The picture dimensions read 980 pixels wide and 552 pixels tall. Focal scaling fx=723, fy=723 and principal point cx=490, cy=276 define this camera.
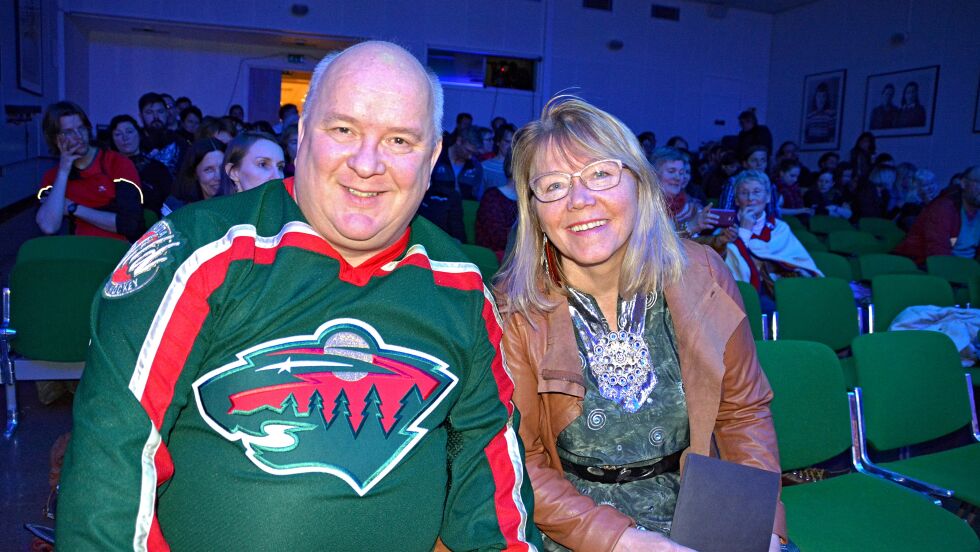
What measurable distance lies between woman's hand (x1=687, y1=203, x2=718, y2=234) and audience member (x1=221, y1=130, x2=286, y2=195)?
2.21 m

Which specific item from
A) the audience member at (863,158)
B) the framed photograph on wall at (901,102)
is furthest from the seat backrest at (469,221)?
the framed photograph on wall at (901,102)

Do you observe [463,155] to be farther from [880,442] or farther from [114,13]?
[114,13]

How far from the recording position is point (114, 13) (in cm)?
1112

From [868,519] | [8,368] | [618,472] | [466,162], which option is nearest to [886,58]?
[466,162]

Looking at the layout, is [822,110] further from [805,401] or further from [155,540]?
[155,540]

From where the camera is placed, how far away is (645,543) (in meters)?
1.51

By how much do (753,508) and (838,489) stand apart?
112 cm

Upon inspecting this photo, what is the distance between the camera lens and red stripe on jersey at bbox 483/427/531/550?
135 cm

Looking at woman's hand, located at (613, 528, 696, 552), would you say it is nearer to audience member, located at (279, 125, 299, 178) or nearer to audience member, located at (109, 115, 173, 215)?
audience member, located at (279, 125, 299, 178)

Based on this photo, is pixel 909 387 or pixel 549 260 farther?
pixel 909 387

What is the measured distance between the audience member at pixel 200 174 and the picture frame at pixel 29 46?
21.5ft

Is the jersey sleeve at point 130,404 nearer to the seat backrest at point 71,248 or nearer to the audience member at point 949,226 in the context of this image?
the seat backrest at point 71,248

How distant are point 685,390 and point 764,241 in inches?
119

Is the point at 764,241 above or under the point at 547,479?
above
